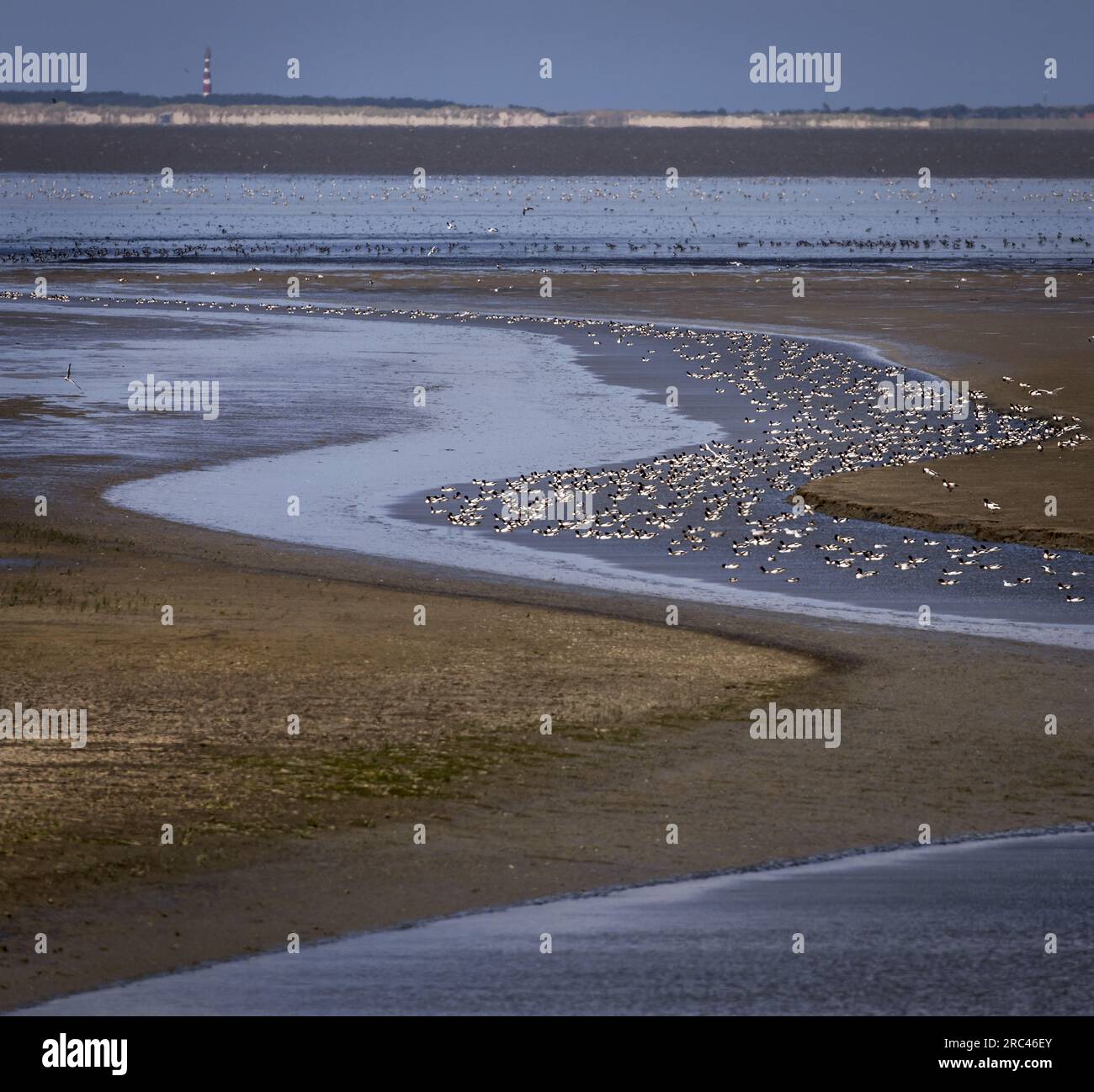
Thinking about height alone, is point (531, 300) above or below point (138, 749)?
above

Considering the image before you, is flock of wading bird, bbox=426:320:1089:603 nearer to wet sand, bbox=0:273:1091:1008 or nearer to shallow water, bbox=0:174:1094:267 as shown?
wet sand, bbox=0:273:1091:1008

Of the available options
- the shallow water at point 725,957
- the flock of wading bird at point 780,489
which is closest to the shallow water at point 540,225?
the flock of wading bird at point 780,489

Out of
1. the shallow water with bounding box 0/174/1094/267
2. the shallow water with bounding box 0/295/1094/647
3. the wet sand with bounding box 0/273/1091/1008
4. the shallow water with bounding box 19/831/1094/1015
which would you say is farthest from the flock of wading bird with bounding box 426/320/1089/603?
the shallow water with bounding box 0/174/1094/267

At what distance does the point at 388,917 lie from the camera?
9.19 metres

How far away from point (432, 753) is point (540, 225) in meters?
92.6

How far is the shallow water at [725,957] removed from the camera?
26.5 feet

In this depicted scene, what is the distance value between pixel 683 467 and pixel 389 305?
93.7 ft

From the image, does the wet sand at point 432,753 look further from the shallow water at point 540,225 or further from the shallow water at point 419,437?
the shallow water at point 540,225

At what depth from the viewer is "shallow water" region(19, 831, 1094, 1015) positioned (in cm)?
807

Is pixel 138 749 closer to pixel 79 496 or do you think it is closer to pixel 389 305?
pixel 79 496

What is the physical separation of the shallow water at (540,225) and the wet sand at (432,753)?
5713 centimetres

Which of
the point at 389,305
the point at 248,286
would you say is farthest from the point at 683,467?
the point at 248,286

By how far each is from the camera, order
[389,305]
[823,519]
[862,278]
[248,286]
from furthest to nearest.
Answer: [862,278]
[248,286]
[389,305]
[823,519]

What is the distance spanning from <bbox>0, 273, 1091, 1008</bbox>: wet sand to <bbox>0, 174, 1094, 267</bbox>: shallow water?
5713cm
